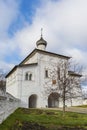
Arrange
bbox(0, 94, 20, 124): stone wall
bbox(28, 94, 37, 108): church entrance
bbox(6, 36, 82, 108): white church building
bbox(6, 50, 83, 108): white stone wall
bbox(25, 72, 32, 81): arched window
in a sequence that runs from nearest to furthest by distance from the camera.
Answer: bbox(0, 94, 20, 124): stone wall → bbox(6, 50, 83, 108): white stone wall → bbox(6, 36, 82, 108): white church building → bbox(25, 72, 32, 81): arched window → bbox(28, 94, 37, 108): church entrance

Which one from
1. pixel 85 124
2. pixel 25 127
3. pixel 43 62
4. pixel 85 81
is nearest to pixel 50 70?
pixel 43 62

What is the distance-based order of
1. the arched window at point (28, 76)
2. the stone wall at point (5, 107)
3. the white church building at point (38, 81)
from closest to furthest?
the stone wall at point (5, 107)
the white church building at point (38, 81)
the arched window at point (28, 76)

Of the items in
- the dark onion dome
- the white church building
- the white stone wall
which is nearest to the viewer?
the white stone wall

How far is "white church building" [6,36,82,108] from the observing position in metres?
39.9

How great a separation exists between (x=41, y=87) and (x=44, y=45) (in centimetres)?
995

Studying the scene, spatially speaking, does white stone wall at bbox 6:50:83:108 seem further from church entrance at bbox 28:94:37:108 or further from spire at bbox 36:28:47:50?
spire at bbox 36:28:47:50

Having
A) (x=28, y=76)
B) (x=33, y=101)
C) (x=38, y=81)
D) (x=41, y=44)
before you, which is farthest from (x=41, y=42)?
(x=33, y=101)

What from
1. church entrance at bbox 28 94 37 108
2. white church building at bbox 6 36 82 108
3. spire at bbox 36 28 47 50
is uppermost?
spire at bbox 36 28 47 50

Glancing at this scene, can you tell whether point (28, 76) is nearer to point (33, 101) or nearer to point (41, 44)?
point (33, 101)

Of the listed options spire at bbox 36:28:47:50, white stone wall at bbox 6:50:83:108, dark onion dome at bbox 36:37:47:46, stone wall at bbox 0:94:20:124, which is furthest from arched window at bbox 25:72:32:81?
stone wall at bbox 0:94:20:124

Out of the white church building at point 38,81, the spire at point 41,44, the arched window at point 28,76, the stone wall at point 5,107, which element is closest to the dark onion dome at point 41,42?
the spire at point 41,44

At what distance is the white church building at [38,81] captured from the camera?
39.9 m

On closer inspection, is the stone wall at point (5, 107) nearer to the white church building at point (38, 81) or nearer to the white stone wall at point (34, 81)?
the white stone wall at point (34, 81)

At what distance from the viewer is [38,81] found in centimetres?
4141
